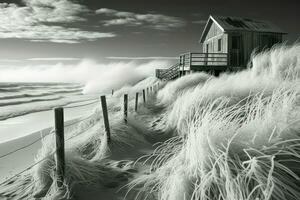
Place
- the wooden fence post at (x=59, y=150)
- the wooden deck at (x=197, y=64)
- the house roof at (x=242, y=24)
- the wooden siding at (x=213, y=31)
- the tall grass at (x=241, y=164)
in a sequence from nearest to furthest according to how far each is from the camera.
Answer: the tall grass at (x=241, y=164), the wooden fence post at (x=59, y=150), the wooden deck at (x=197, y=64), the house roof at (x=242, y=24), the wooden siding at (x=213, y=31)

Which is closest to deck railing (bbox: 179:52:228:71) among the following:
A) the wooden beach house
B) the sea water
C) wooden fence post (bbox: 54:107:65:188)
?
the wooden beach house

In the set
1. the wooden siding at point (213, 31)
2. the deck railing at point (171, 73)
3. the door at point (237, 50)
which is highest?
the wooden siding at point (213, 31)

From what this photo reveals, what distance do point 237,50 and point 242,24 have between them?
2.60m

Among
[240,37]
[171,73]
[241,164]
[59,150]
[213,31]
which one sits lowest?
[59,150]

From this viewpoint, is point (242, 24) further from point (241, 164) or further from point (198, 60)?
point (241, 164)

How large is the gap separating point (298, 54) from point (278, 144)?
7306 mm

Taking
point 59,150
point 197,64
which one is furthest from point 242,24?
point 59,150

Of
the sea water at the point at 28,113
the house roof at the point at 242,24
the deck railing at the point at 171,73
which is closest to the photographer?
the sea water at the point at 28,113

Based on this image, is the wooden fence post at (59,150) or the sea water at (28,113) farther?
the sea water at (28,113)

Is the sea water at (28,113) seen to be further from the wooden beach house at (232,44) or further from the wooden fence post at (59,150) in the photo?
the wooden beach house at (232,44)

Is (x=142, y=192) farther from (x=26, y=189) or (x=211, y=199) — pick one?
(x=26, y=189)

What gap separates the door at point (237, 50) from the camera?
75.5 feet

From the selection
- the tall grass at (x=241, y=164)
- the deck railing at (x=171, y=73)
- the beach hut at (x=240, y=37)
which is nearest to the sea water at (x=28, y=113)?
the deck railing at (x=171, y=73)

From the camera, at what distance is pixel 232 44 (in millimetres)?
23094
